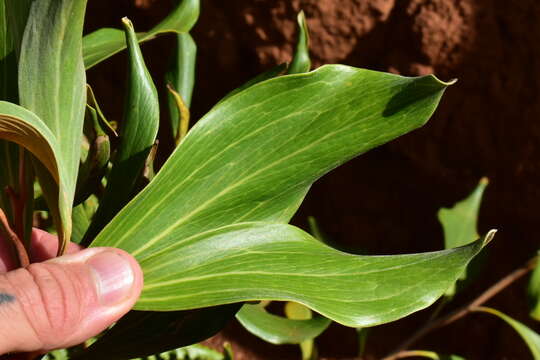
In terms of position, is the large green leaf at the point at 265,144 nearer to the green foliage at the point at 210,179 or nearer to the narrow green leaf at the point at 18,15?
the green foliage at the point at 210,179

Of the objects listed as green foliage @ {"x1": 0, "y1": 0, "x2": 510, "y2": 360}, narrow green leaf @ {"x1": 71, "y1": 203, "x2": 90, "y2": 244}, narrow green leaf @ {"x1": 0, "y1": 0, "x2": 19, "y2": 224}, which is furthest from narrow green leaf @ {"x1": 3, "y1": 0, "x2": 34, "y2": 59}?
narrow green leaf @ {"x1": 71, "y1": 203, "x2": 90, "y2": 244}

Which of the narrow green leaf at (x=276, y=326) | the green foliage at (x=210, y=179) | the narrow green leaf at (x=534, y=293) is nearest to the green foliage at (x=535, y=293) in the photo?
the narrow green leaf at (x=534, y=293)

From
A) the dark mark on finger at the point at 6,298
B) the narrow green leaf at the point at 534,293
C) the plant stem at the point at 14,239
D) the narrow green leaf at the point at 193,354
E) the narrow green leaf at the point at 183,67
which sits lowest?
the narrow green leaf at the point at 193,354

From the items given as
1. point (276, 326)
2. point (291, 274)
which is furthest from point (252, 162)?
point (276, 326)

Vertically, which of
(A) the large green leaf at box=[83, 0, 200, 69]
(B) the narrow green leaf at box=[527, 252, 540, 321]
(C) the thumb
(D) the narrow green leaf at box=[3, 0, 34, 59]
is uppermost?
(D) the narrow green leaf at box=[3, 0, 34, 59]

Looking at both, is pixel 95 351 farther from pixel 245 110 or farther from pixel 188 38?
pixel 188 38

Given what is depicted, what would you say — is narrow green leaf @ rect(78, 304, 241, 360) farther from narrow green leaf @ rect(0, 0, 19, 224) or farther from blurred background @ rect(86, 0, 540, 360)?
blurred background @ rect(86, 0, 540, 360)

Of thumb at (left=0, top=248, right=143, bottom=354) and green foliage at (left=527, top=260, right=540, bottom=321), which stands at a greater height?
thumb at (left=0, top=248, right=143, bottom=354)
